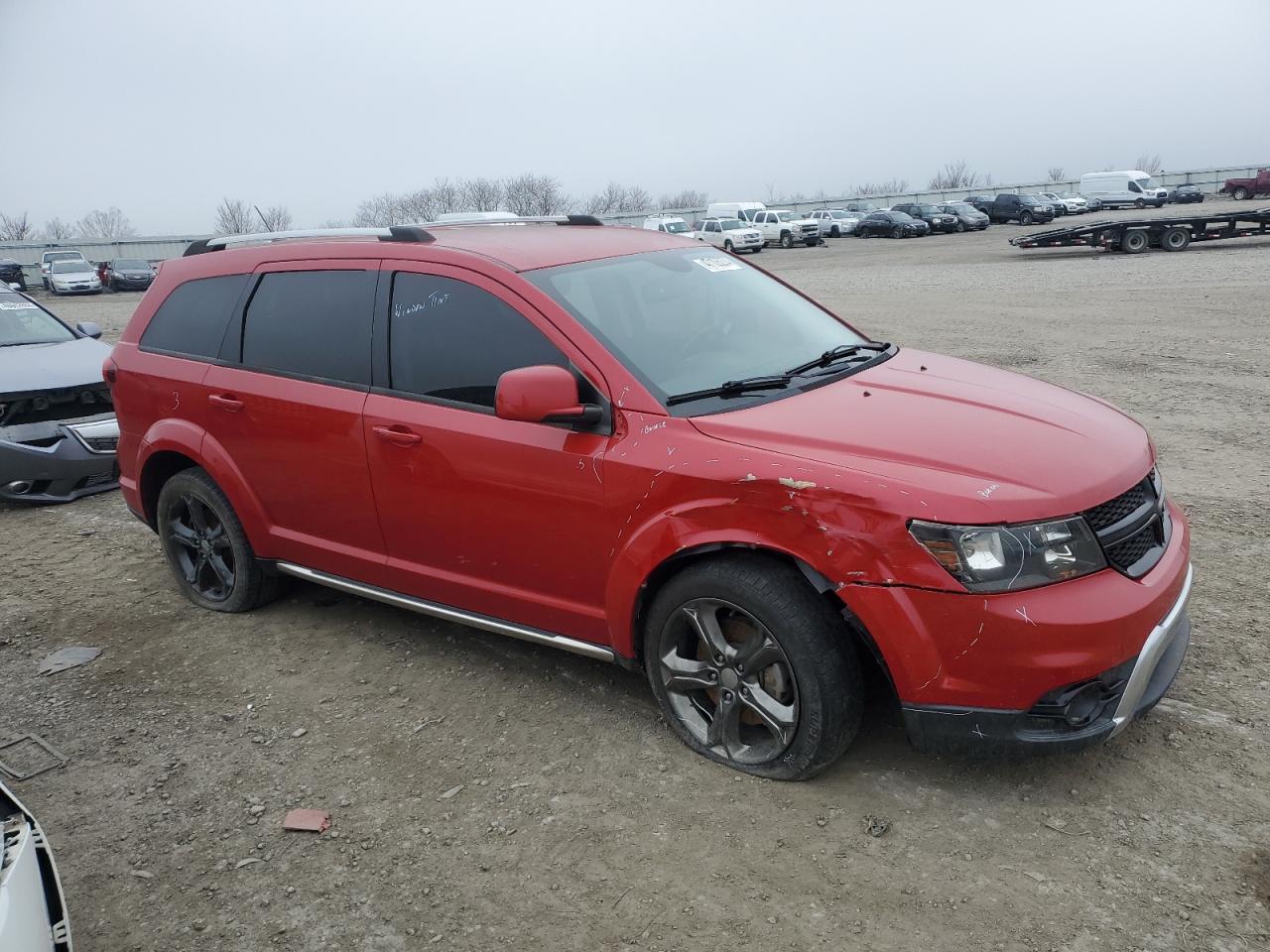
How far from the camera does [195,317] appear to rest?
4.89 meters

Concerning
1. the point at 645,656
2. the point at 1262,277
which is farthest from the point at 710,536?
the point at 1262,277

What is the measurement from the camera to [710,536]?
318cm

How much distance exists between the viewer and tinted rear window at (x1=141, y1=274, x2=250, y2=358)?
4750mm

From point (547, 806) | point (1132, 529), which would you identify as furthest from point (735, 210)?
point (547, 806)

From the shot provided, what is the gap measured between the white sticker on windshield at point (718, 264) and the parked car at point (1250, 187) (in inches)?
2385

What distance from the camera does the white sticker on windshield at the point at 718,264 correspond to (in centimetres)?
432

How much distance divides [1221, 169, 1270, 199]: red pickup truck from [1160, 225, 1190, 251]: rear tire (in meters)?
35.4

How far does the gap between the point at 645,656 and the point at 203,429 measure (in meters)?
2.62

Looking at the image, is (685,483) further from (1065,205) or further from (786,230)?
(1065,205)

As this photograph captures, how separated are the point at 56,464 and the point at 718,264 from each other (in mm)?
5463

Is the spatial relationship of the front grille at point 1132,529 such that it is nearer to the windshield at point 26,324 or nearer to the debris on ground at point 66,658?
the debris on ground at point 66,658

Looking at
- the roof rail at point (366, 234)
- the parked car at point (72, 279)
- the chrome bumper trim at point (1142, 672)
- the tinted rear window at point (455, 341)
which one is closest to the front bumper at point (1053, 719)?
the chrome bumper trim at point (1142, 672)

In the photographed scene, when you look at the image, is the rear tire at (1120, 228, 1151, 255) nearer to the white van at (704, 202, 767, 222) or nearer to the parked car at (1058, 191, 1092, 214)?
the white van at (704, 202, 767, 222)

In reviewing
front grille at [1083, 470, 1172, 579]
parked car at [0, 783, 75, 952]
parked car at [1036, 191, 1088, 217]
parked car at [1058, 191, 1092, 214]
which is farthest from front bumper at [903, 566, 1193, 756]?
parked car at [1058, 191, 1092, 214]
